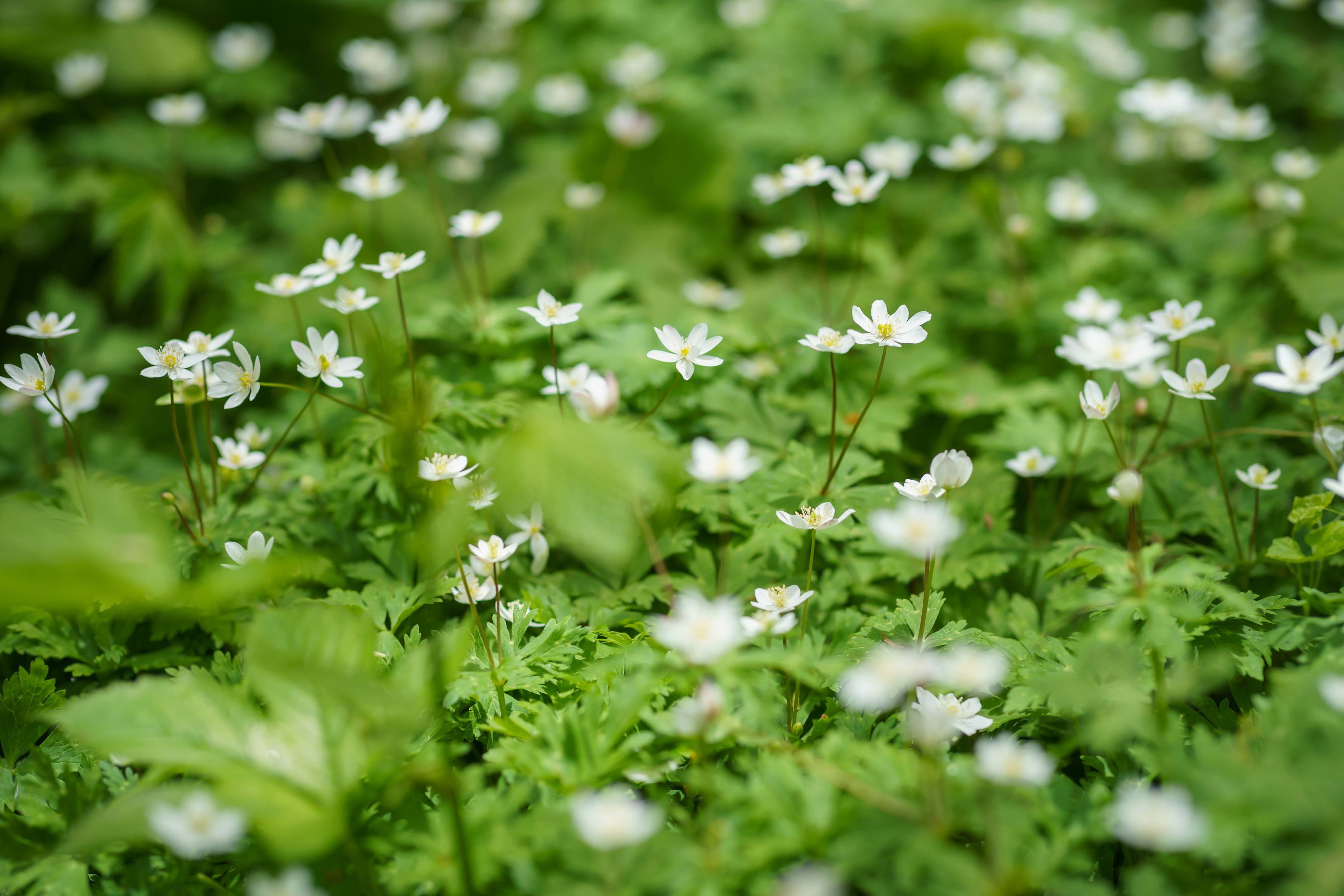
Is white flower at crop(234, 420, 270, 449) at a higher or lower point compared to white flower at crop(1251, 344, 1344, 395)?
lower

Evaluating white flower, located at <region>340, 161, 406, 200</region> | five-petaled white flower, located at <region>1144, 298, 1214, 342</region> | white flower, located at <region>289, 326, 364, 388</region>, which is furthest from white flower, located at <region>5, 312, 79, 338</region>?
five-petaled white flower, located at <region>1144, 298, 1214, 342</region>

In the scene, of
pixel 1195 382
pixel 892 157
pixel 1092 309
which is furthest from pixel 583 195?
pixel 1195 382

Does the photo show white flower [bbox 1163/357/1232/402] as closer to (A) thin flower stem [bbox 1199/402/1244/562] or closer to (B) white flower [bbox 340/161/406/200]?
(A) thin flower stem [bbox 1199/402/1244/562]

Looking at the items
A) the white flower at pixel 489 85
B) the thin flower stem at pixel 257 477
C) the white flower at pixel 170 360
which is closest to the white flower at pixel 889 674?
the thin flower stem at pixel 257 477

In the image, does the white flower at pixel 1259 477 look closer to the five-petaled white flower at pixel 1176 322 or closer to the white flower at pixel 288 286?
the five-petaled white flower at pixel 1176 322

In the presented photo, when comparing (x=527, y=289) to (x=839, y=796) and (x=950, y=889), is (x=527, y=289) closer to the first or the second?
(x=839, y=796)
